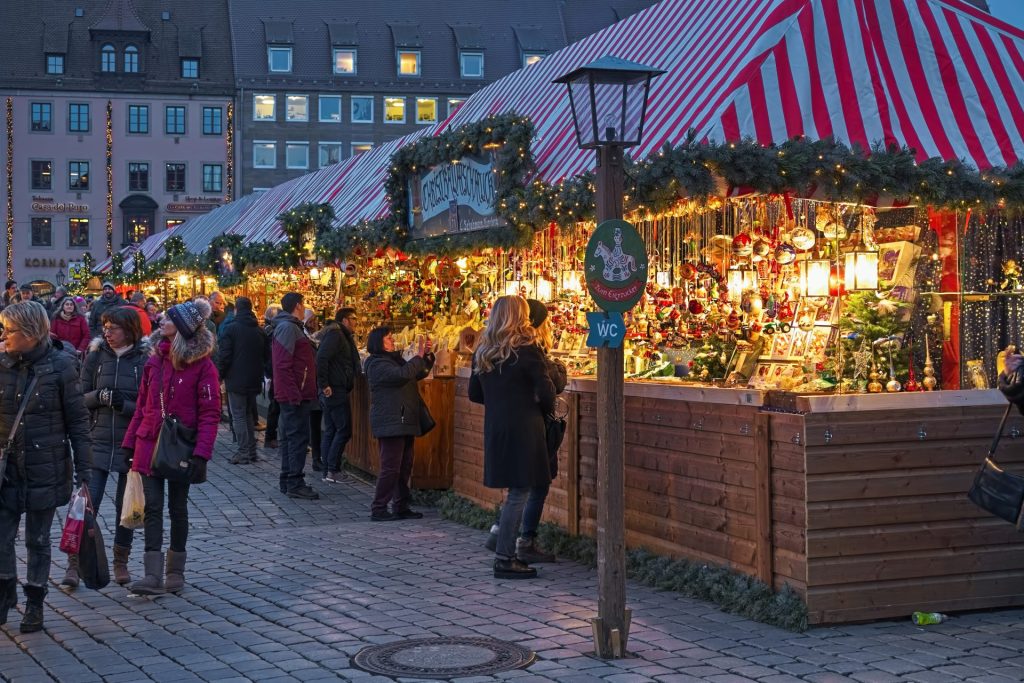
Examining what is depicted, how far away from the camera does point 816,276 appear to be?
28.8 ft

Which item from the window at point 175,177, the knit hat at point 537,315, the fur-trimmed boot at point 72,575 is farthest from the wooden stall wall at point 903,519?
the window at point 175,177

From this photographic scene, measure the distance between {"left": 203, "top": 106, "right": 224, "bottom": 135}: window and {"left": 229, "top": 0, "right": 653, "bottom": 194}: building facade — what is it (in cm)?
99

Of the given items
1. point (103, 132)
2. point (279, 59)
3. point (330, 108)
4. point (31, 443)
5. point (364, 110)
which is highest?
point (279, 59)

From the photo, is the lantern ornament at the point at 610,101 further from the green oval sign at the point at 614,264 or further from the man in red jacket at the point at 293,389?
the man in red jacket at the point at 293,389

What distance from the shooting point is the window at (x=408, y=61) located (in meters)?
65.7

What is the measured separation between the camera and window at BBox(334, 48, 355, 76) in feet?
215

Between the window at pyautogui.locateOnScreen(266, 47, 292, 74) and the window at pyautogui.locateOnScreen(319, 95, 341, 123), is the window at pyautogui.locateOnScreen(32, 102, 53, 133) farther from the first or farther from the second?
the window at pyautogui.locateOnScreen(319, 95, 341, 123)

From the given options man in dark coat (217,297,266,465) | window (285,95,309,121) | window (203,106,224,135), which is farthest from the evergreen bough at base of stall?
window (203,106,224,135)

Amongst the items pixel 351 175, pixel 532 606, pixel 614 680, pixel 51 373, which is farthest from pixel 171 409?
pixel 351 175

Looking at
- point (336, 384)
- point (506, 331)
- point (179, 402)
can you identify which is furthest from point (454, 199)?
point (179, 402)

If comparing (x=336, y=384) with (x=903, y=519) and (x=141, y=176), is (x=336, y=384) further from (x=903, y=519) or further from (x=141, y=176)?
(x=141, y=176)

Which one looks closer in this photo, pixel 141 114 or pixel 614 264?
pixel 614 264

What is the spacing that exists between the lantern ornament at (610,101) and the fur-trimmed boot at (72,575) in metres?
4.18

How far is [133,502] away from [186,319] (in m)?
1.11
